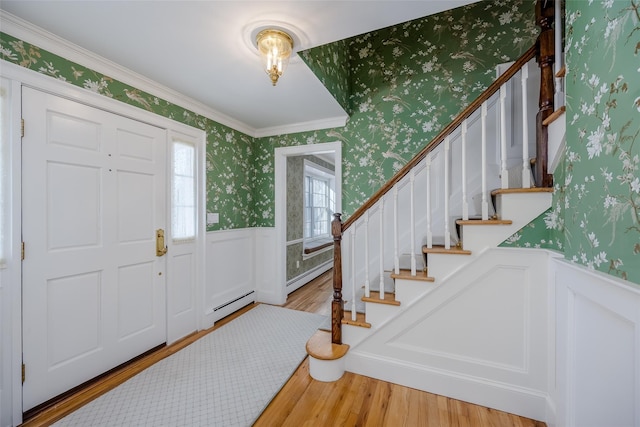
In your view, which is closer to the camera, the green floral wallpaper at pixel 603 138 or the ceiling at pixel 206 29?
the green floral wallpaper at pixel 603 138

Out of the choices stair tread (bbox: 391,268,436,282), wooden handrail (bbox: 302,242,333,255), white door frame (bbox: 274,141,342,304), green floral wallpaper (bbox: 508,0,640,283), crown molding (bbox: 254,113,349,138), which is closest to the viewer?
green floral wallpaper (bbox: 508,0,640,283)

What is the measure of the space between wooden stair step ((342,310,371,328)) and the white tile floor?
0.56 meters

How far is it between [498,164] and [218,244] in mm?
3011

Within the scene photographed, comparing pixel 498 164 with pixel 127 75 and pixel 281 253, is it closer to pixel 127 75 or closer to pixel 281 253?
pixel 281 253

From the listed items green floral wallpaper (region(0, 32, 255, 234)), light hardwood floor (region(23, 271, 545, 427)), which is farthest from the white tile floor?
green floral wallpaper (region(0, 32, 255, 234))

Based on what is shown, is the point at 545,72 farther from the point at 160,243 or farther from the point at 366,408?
the point at 160,243

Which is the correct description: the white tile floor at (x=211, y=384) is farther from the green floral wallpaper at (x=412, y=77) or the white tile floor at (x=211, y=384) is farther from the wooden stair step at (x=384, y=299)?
the green floral wallpaper at (x=412, y=77)

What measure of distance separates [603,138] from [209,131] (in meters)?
3.03

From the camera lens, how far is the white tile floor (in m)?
1.50

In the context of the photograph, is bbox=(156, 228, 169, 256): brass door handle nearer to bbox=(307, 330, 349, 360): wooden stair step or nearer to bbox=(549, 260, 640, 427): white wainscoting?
bbox=(307, 330, 349, 360): wooden stair step

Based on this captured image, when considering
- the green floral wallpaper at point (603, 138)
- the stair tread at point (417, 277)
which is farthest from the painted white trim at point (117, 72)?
the green floral wallpaper at point (603, 138)

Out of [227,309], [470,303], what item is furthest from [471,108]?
[227,309]

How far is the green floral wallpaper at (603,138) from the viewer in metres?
0.75

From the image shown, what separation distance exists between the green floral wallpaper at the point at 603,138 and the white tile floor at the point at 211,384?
6.35 feet
